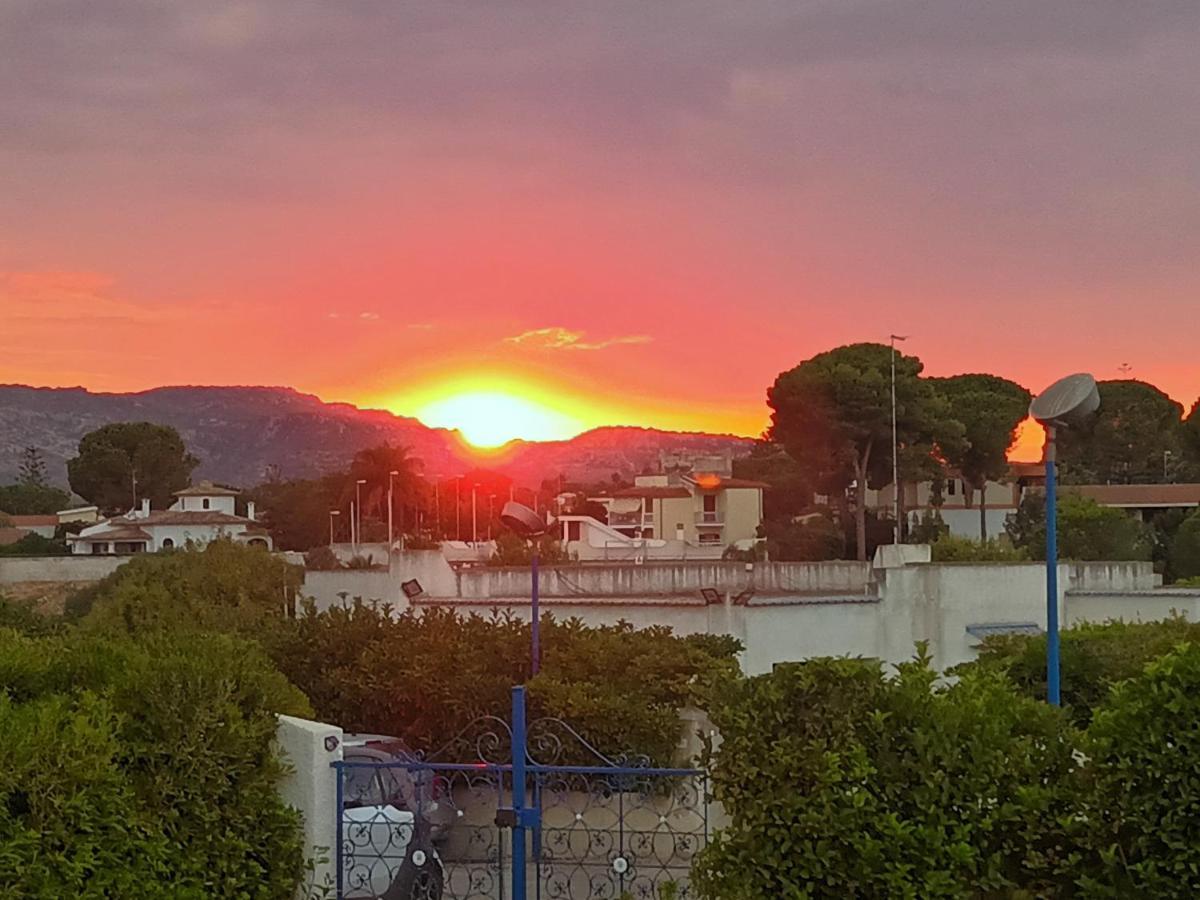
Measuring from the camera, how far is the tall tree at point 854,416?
51781 mm

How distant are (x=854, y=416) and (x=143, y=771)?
158ft

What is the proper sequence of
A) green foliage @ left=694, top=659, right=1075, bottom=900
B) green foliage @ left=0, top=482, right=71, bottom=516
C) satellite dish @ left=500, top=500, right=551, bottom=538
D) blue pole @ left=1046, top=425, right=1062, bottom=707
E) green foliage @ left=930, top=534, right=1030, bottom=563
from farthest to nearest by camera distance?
green foliage @ left=0, top=482, right=71, bottom=516 < green foliage @ left=930, top=534, right=1030, bottom=563 < satellite dish @ left=500, top=500, right=551, bottom=538 < blue pole @ left=1046, top=425, right=1062, bottom=707 < green foliage @ left=694, top=659, right=1075, bottom=900

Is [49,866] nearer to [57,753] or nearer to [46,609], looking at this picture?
[57,753]

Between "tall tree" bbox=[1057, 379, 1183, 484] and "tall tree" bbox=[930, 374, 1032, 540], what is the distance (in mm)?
10921

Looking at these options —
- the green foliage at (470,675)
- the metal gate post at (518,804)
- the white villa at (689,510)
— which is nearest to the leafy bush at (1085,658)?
the green foliage at (470,675)

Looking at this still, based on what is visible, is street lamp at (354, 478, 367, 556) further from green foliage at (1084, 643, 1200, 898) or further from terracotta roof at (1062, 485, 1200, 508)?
green foliage at (1084, 643, 1200, 898)

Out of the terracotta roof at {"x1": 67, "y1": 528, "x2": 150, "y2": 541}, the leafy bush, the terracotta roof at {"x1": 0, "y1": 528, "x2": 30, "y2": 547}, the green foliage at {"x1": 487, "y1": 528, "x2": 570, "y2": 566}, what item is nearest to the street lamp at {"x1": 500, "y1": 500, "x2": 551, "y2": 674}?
the leafy bush

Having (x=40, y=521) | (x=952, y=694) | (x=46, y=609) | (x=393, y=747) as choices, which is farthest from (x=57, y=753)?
(x=40, y=521)

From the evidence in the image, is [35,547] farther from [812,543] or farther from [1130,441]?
[1130,441]

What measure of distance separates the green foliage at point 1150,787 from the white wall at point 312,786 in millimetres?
3340

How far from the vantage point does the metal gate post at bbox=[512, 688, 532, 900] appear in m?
5.97

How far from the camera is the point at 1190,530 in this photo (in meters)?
46.4

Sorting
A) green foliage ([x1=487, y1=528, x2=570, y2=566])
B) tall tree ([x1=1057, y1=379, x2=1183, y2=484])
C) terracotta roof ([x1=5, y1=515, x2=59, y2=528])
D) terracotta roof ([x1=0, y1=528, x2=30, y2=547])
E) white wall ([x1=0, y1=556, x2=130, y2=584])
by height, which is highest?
tall tree ([x1=1057, y1=379, x2=1183, y2=484])

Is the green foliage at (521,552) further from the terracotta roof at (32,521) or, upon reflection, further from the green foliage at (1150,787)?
the terracotta roof at (32,521)
